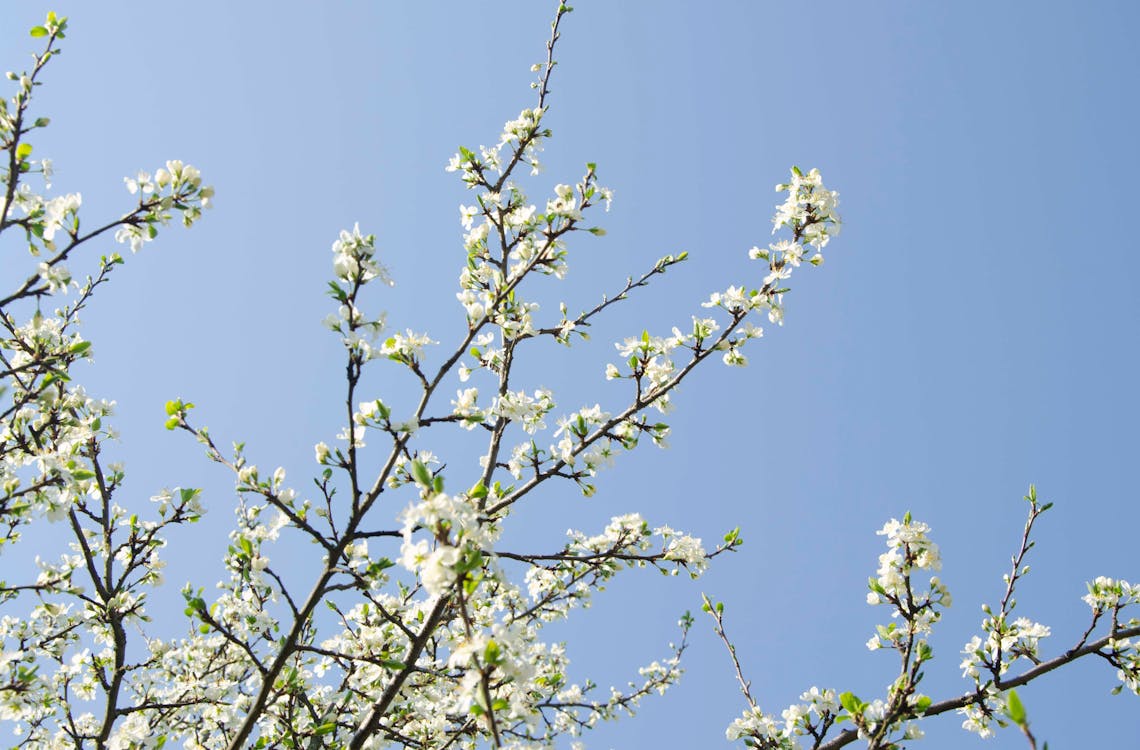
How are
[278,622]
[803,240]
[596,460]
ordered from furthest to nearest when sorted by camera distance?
[278,622] < [803,240] < [596,460]

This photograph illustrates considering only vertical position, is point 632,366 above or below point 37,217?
below

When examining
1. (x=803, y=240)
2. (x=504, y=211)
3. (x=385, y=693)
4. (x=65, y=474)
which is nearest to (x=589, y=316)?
(x=504, y=211)

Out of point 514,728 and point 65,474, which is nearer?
point 65,474

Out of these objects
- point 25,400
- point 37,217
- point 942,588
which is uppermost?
point 37,217

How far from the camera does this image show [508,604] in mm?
7336

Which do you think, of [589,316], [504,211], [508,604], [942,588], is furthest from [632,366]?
[508,604]

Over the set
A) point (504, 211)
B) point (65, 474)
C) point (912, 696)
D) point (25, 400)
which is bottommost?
point (912, 696)

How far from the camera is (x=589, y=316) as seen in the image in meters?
5.68

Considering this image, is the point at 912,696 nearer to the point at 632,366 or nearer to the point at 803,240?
the point at 632,366

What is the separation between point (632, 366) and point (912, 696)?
281cm

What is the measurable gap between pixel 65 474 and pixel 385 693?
2.26m

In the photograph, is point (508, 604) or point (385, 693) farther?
point (508, 604)

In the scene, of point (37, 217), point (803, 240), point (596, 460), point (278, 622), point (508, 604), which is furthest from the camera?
point (508, 604)

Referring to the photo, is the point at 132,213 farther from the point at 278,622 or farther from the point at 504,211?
the point at 278,622
